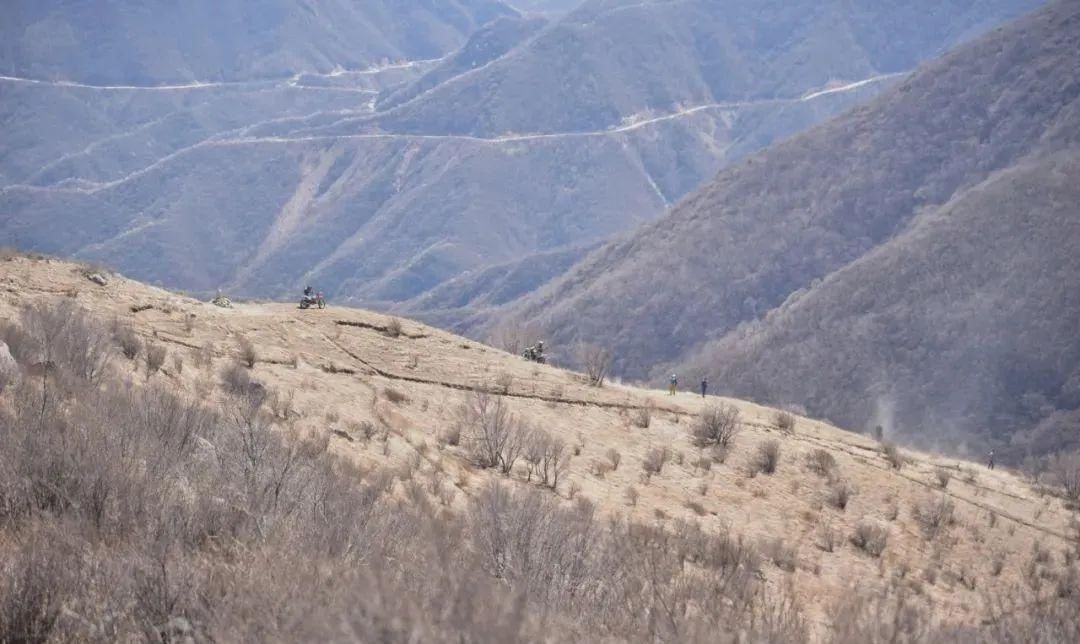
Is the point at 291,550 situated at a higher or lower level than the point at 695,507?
lower

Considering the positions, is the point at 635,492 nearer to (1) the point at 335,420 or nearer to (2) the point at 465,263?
Result: (1) the point at 335,420

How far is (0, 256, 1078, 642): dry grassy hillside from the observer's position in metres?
6.39

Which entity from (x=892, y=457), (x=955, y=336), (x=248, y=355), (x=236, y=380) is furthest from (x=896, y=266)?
(x=236, y=380)

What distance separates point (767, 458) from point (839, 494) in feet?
6.37

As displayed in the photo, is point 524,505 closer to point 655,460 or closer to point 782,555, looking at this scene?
point 782,555

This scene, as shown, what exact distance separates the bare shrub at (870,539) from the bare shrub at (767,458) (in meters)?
3.11

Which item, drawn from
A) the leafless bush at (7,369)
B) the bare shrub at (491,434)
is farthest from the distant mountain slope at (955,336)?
the leafless bush at (7,369)

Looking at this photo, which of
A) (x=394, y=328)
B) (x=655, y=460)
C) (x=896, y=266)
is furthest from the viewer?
(x=896, y=266)

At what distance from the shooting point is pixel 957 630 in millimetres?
8844

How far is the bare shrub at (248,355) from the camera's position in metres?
19.1

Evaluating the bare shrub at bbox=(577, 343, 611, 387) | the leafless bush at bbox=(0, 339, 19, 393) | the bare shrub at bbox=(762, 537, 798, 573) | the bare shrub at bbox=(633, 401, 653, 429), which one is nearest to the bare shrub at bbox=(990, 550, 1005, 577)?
the bare shrub at bbox=(762, 537, 798, 573)

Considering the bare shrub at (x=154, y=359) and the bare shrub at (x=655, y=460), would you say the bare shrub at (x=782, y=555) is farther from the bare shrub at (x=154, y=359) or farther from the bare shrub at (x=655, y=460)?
the bare shrub at (x=154, y=359)

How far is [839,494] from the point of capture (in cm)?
1936

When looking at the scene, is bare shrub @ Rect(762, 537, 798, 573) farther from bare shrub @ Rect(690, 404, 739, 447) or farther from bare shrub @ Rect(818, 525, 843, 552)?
bare shrub @ Rect(690, 404, 739, 447)
